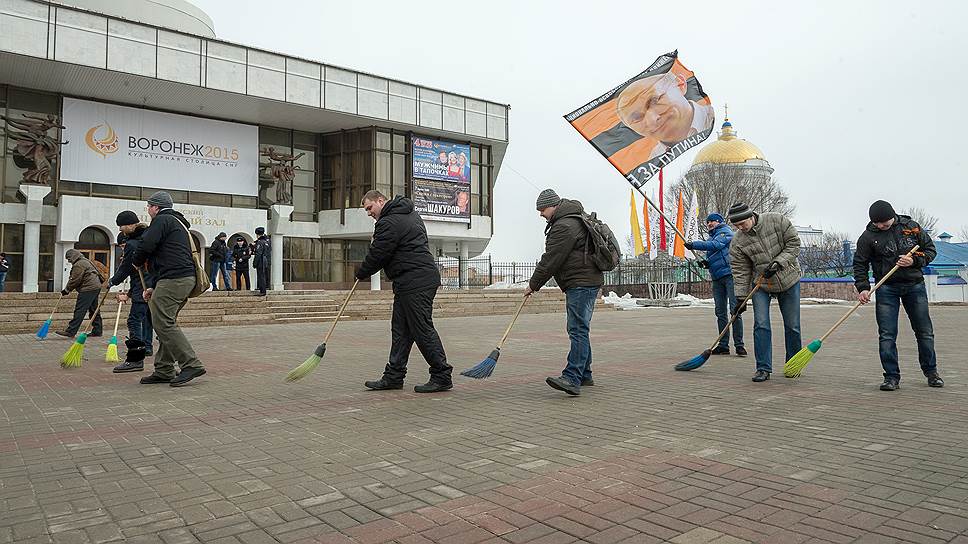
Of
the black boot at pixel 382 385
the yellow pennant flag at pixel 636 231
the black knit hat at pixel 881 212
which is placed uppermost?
the yellow pennant flag at pixel 636 231

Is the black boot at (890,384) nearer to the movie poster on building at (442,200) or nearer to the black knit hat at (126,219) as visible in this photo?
the black knit hat at (126,219)

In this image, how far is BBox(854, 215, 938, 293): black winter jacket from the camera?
6297 mm

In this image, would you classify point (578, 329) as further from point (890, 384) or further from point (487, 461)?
point (890, 384)

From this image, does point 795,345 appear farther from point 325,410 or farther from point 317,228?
point 317,228

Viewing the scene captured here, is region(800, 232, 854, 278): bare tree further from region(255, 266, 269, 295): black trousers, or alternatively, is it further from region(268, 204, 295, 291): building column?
region(255, 266, 269, 295): black trousers

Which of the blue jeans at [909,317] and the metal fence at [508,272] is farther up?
the metal fence at [508,272]

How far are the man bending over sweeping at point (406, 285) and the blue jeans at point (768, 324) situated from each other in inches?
126

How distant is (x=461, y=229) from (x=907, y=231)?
32865 millimetres

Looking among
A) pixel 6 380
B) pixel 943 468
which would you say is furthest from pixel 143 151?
pixel 943 468

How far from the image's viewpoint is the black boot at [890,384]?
608 centimetres

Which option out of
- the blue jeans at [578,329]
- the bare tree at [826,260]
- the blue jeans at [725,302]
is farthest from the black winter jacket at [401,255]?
the bare tree at [826,260]

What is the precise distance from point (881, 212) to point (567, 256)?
10.1 ft

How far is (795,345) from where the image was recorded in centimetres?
718

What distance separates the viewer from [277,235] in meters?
33.7
